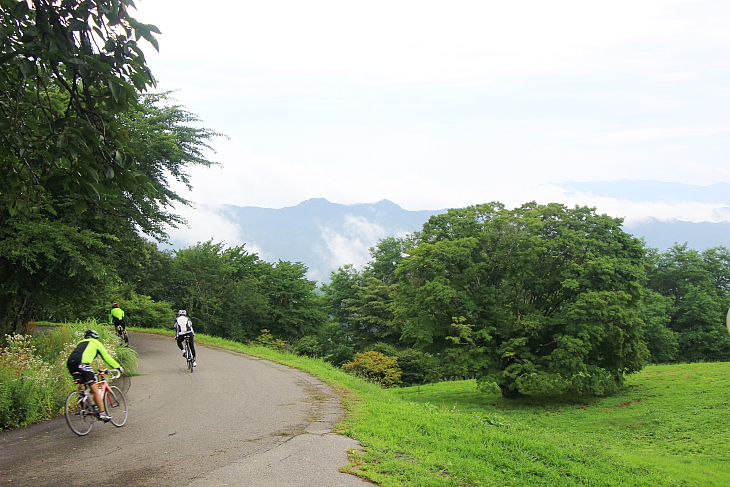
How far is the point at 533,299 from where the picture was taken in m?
28.0

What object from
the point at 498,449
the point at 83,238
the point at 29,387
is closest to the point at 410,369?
the point at 83,238

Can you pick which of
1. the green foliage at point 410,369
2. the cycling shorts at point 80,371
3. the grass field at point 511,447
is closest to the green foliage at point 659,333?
the green foliage at point 410,369

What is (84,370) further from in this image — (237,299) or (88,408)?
(237,299)

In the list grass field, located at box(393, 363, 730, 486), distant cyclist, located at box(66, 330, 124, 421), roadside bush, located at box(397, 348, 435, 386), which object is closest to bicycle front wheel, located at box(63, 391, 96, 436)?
distant cyclist, located at box(66, 330, 124, 421)

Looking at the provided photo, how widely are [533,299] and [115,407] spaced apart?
23441mm

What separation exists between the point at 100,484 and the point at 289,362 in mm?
13314

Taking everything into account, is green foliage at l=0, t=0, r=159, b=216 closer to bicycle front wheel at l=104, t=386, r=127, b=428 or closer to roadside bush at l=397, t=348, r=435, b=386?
bicycle front wheel at l=104, t=386, r=127, b=428

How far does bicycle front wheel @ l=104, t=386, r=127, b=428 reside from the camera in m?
8.64

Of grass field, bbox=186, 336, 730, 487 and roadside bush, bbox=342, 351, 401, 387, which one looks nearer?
grass field, bbox=186, 336, 730, 487

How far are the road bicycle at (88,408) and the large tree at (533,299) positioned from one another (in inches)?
723

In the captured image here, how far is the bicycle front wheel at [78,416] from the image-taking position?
807cm

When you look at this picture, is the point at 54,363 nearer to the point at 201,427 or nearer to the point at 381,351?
the point at 201,427

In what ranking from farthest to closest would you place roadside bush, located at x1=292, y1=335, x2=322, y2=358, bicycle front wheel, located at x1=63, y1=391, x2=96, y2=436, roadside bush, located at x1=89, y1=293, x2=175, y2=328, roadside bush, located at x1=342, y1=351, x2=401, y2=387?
roadside bush, located at x1=292, y1=335, x2=322, y2=358
roadside bush, located at x1=342, y1=351, x2=401, y2=387
roadside bush, located at x1=89, y1=293, x2=175, y2=328
bicycle front wheel, located at x1=63, y1=391, x2=96, y2=436

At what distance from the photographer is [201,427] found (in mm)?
8781
